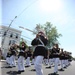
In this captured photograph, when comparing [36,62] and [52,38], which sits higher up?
[52,38]

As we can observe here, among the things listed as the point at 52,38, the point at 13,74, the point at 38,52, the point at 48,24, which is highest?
the point at 48,24

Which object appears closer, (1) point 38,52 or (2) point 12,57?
(1) point 38,52

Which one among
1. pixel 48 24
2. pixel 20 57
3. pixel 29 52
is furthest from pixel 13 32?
pixel 20 57

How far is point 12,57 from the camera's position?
1502 centimetres

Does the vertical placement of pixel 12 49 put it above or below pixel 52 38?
below

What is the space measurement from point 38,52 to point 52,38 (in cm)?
4946

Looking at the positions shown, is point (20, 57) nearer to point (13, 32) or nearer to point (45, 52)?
point (45, 52)

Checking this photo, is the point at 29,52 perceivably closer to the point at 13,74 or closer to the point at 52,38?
the point at 13,74

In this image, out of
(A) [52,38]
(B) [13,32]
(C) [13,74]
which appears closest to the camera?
(C) [13,74]

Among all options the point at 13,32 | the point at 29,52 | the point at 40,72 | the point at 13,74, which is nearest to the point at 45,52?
the point at 40,72

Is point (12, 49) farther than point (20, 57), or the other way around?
point (12, 49)

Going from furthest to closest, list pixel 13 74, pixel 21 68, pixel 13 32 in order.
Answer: pixel 13 32 < pixel 21 68 < pixel 13 74

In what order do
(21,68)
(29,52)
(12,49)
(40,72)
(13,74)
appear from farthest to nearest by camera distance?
(29,52) < (12,49) < (21,68) < (13,74) < (40,72)

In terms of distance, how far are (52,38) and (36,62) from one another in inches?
1956
